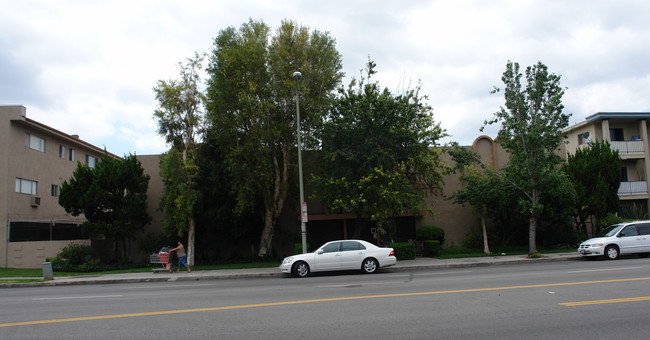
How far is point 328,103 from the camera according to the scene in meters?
21.4

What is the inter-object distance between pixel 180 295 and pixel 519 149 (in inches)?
662

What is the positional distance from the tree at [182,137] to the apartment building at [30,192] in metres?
6.95

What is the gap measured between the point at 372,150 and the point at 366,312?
12270 millimetres

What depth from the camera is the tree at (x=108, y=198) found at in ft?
72.6

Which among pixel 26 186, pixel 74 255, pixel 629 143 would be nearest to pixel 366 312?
pixel 74 255

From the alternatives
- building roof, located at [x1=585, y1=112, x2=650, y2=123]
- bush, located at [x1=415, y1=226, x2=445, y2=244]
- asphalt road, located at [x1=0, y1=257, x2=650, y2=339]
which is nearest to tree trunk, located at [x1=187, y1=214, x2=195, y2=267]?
asphalt road, located at [x1=0, y1=257, x2=650, y2=339]

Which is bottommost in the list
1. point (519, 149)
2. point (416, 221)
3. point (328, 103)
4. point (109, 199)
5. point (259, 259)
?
point (259, 259)

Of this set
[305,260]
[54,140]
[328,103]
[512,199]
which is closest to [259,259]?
[305,260]

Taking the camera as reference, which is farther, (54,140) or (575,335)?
(54,140)

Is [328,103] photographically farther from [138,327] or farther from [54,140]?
[54,140]

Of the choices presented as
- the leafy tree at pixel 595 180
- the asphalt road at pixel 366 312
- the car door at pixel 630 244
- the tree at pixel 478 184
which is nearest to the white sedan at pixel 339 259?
the asphalt road at pixel 366 312

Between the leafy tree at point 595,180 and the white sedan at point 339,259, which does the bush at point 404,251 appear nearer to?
the white sedan at point 339,259

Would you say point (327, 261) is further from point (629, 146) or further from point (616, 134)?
point (616, 134)

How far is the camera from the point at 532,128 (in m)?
19.8
